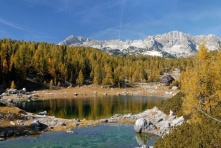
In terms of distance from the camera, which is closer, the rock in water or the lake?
the lake

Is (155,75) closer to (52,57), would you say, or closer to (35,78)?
(52,57)

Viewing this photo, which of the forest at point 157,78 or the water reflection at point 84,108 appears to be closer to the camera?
the forest at point 157,78

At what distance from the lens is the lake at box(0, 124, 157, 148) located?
134 ft

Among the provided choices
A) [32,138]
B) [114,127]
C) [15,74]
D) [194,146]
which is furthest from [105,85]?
[194,146]

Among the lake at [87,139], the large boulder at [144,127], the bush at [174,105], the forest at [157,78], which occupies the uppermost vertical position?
the forest at [157,78]

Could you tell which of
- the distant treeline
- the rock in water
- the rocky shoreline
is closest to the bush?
the rocky shoreline

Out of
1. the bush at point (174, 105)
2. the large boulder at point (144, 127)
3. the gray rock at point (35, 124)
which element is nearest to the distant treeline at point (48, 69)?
the gray rock at point (35, 124)

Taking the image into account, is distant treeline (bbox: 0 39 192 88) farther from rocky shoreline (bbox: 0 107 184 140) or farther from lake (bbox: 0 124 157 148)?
lake (bbox: 0 124 157 148)

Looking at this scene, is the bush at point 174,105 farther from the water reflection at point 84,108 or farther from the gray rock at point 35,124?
the gray rock at point 35,124

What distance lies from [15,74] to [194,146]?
125 metres

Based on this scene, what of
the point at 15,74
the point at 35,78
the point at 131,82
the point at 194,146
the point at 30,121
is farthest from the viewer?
the point at 131,82

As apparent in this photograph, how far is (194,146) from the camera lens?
575 inches

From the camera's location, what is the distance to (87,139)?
45.0m

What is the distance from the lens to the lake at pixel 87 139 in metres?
40.9
